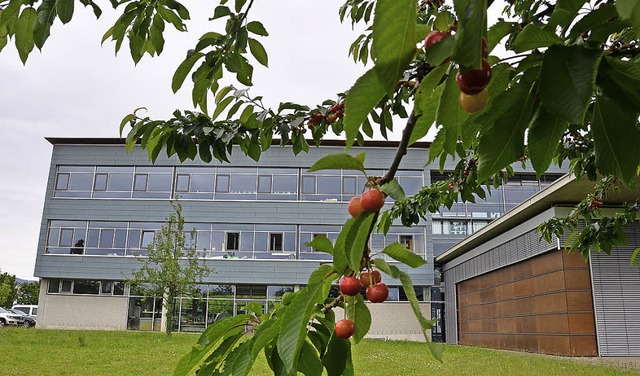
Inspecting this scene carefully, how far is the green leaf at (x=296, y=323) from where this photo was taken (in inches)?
37.5

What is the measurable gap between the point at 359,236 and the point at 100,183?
3005cm

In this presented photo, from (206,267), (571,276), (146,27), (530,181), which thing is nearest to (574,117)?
(146,27)


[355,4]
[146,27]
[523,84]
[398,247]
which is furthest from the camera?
[355,4]

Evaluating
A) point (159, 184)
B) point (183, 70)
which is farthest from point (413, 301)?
point (159, 184)

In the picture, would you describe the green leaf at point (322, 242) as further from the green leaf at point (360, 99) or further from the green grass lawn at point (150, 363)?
the green grass lawn at point (150, 363)

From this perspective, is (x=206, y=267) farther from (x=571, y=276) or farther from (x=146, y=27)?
(x=146, y=27)

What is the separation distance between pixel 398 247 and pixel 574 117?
0.56 metres

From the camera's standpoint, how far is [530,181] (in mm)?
29375

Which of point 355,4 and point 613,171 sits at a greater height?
point 355,4

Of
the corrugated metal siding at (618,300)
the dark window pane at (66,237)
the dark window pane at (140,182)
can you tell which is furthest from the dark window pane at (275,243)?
the corrugated metal siding at (618,300)

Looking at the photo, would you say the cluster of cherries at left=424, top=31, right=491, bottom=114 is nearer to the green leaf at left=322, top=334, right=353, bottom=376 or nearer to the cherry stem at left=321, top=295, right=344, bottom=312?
the cherry stem at left=321, top=295, right=344, bottom=312

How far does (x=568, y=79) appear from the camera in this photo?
0.68 m

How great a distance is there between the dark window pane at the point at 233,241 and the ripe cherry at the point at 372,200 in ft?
89.0

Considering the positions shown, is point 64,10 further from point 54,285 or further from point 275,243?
point 54,285
